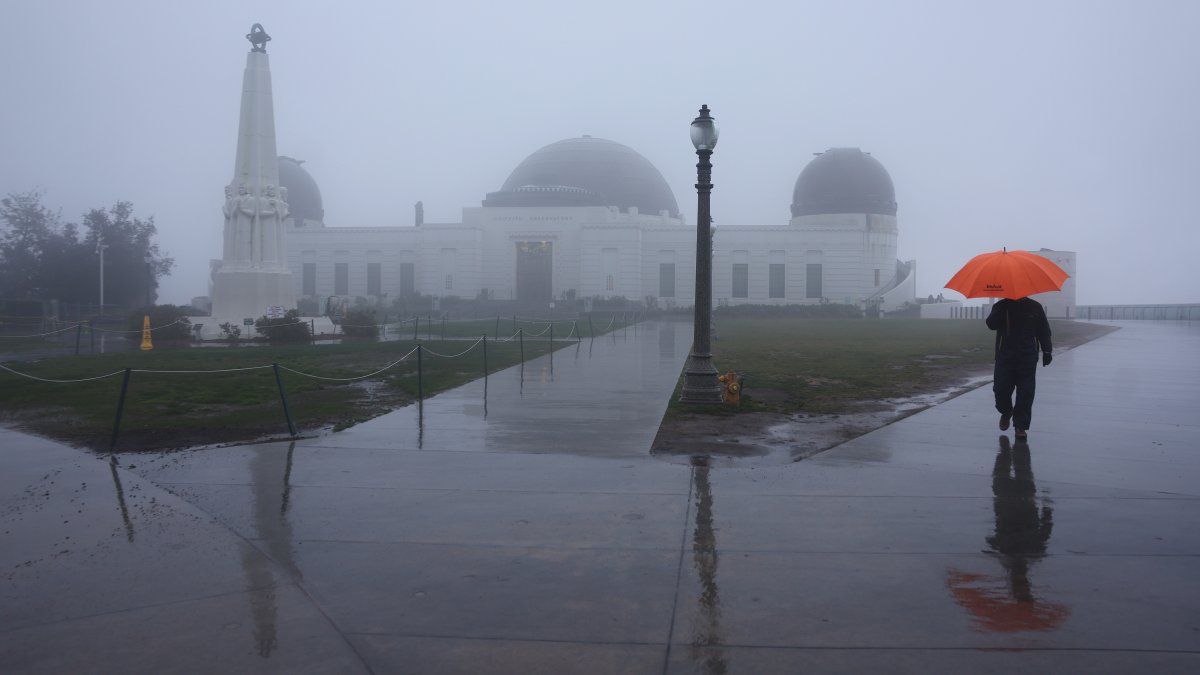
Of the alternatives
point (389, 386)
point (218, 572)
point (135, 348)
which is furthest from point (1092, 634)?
point (135, 348)

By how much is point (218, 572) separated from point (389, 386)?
9966 millimetres

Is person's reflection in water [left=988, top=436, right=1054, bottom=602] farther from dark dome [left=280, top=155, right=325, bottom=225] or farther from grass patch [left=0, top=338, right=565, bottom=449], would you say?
dark dome [left=280, top=155, right=325, bottom=225]

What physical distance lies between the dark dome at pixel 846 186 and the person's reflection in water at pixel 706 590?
244 ft

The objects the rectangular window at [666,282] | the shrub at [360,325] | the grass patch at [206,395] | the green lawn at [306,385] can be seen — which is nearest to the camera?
the grass patch at [206,395]

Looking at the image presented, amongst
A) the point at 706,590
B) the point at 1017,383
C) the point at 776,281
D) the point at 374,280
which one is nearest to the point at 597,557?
the point at 706,590

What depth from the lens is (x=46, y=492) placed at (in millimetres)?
6891

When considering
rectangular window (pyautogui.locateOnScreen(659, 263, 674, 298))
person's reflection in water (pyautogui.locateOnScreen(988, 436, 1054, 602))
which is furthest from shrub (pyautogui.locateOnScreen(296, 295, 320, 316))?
person's reflection in water (pyautogui.locateOnScreen(988, 436, 1054, 602))

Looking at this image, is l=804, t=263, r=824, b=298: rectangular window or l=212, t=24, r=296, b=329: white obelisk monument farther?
l=804, t=263, r=824, b=298: rectangular window

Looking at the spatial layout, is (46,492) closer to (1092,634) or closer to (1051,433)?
(1092,634)

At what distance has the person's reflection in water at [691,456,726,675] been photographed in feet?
12.5

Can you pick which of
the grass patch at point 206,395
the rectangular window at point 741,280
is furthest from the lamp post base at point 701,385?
the rectangular window at point 741,280

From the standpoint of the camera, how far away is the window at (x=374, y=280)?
247 feet

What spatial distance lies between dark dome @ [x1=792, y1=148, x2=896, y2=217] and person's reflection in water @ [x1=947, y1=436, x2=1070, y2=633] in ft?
240

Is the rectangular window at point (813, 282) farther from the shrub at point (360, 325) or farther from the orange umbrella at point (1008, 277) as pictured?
the orange umbrella at point (1008, 277)
